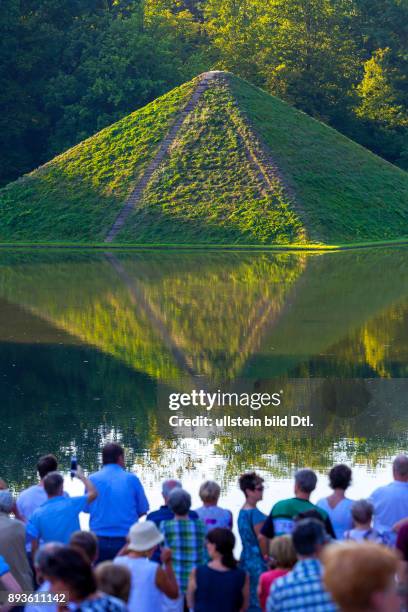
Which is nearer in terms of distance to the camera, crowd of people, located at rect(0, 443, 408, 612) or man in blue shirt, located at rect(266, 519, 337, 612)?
crowd of people, located at rect(0, 443, 408, 612)

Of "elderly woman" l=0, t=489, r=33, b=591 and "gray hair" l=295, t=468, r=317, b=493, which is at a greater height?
"gray hair" l=295, t=468, r=317, b=493

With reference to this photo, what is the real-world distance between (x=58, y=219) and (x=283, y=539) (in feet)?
153

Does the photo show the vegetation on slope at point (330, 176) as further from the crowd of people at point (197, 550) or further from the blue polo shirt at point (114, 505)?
the crowd of people at point (197, 550)

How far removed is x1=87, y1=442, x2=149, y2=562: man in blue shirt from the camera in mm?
7250

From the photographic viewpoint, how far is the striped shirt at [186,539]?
6180mm

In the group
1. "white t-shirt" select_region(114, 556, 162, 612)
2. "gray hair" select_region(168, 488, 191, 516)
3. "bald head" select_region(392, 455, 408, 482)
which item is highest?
"bald head" select_region(392, 455, 408, 482)

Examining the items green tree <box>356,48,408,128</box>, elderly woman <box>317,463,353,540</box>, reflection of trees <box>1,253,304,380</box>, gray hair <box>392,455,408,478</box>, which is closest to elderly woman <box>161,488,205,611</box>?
elderly woman <box>317,463,353,540</box>

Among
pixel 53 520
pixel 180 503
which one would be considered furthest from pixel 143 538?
pixel 53 520

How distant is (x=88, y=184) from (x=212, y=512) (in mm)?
48206

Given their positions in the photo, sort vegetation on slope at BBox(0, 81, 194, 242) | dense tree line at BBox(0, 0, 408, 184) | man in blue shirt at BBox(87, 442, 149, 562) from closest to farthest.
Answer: man in blue shirt at BBox(87, 442, 149, 562) → vegetation on slope at BBox(0, 81, 194, 242) → dense tree line at BBox(0, 0, 408, 184)

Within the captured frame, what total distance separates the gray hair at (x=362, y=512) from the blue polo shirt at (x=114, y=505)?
177 centimetres

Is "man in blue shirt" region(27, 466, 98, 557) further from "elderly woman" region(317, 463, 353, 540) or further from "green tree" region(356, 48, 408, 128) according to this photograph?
"green tree" region(356, 48, 408, 128)

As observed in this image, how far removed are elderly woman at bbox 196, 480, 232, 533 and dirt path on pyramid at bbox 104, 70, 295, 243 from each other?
4242cm

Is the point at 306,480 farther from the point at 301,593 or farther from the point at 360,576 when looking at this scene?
the point at 360,576
